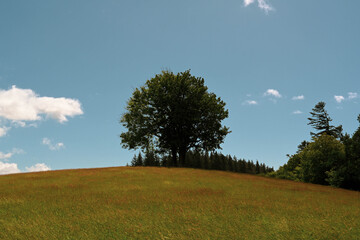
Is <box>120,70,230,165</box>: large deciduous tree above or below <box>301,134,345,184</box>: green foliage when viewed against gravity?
above

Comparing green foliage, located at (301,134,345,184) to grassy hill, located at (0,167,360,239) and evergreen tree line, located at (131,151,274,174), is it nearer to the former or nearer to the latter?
grassy hill, located at (0,167,360,239)

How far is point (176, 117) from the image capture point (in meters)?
42.1

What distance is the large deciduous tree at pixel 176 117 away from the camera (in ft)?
140

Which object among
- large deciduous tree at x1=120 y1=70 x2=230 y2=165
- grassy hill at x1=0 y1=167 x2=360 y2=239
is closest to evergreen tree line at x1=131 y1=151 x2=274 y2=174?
large deciduous tree at x1=120 y1=70 x2=230 y2=165

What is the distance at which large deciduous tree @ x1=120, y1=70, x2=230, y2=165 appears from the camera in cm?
4269

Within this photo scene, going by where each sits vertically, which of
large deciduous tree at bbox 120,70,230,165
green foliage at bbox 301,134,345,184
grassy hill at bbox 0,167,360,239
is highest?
large deciduous tree at bbox 120,70,230,165

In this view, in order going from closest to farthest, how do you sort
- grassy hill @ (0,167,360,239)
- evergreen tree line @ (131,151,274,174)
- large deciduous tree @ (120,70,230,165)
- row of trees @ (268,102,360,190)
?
1. grassy hill @ (0,167,360,239)
2. row of trees @ (268,102,360,190)
3. large deciduous tree @ (120,70,230,165)
4. evergreen tree line @ (131,151,274,174)

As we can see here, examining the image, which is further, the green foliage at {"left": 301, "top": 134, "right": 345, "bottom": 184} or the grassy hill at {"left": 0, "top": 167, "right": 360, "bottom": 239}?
the green foliage at {"left": 301, "top": 134, "right": 345, "bottom": 184}

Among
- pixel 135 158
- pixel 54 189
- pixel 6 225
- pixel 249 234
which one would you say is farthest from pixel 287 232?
pixel 135 158

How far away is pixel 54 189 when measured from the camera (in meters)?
19.4

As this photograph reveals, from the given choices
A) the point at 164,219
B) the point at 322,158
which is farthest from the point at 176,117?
the point at 164,219

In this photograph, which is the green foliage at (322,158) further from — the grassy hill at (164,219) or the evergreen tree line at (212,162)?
the evergreen tree line at (212,162)

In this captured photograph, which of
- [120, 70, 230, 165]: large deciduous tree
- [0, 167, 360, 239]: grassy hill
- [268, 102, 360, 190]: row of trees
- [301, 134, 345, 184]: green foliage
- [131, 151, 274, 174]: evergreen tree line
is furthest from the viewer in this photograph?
[131, 151, 274, 174]: evergreen tree line

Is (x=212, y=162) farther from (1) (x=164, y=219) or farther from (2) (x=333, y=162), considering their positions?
(1) (x=164, y=219)
